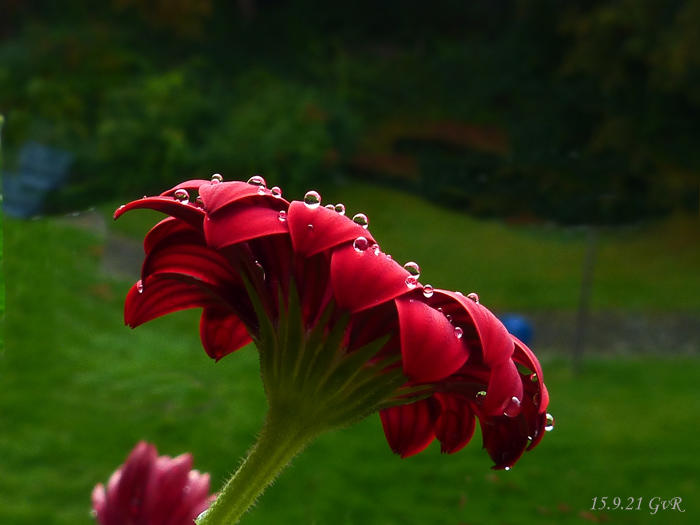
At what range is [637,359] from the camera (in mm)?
2543

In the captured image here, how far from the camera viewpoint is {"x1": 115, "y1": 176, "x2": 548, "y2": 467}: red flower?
216mm

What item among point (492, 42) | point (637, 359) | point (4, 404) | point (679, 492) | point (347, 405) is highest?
point (492, 42)

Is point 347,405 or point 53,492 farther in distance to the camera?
point 53,492

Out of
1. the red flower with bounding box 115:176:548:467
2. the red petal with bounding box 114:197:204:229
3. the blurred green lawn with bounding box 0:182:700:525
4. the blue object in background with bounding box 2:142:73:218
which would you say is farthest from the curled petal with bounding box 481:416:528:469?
the blue object in background with bounding box 2:142:73:218

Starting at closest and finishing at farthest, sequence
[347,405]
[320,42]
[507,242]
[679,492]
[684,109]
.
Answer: [347,405] < [679,492] < [507,242] < [684,109] < [320,42]

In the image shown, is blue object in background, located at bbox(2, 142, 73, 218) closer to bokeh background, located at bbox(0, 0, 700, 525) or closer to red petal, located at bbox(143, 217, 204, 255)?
bokeh background, located at bbox(0, 0, 700, 525)

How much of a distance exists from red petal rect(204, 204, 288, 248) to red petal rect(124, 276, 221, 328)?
0.21ft

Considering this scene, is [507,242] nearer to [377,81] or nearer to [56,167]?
[56,167]

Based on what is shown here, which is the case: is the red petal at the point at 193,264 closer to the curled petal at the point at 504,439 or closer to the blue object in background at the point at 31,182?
the curled petal at the point at 504,439

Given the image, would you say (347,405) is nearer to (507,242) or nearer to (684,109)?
(507,242)

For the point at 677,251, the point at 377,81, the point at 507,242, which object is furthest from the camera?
the point at 377,81

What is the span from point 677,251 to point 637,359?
479 millimetres

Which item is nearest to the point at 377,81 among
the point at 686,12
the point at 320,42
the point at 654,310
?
the point at 320,42

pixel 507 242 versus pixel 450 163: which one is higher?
pixel 450 163
